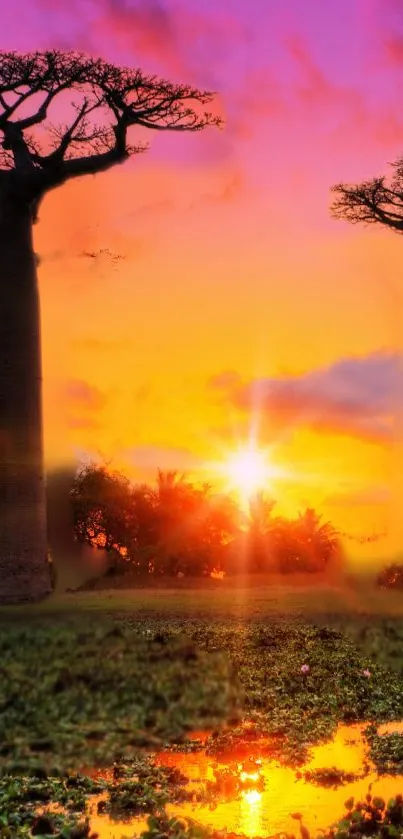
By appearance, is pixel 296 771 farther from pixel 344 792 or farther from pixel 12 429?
pixel 12 429

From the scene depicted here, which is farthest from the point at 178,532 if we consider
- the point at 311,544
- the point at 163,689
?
the point at 163,689

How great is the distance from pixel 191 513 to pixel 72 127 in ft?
Answer: 44.9

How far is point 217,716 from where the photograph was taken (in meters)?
9.27

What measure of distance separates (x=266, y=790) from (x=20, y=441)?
11.0 meters

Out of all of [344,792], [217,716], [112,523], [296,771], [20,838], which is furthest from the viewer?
[112,523]

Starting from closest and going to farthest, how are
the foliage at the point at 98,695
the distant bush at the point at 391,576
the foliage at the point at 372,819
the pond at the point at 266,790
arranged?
the foliage at the point at 372,819 → the pond at the point at 266,790 → the foliage at the point at 98,695 → the distant bush at the point at 391,576

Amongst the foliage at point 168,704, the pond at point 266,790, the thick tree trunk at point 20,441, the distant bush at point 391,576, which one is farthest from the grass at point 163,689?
the distant bush at point 391,576

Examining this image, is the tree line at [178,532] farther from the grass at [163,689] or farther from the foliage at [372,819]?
the foliage at [372,819]

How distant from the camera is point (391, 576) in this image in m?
28.0

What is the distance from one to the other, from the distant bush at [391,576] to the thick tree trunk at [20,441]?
1236 cm

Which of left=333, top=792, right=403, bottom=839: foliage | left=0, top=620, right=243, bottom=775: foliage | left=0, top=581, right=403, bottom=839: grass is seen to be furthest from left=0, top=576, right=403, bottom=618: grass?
left=333, top=792, right=403, bottom=839: foliage

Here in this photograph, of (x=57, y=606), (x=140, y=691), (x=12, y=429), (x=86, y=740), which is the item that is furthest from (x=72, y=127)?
(x=86, y=740)

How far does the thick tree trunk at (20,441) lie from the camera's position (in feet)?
56.1

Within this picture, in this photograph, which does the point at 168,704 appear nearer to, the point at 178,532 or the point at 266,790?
the point at 266,790
